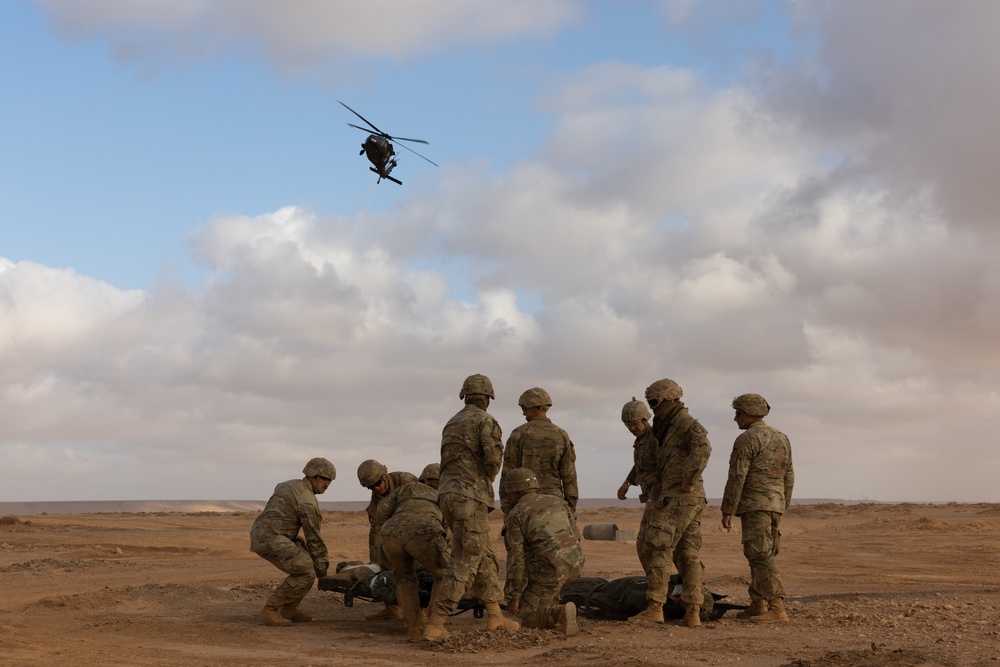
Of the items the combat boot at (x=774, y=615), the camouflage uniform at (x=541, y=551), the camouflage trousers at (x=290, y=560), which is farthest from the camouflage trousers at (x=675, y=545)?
the camouflage trousers at (x=290, y=560)

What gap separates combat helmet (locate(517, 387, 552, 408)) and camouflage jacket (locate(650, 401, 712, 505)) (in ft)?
4.02

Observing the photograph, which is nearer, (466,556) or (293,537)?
(466,556)

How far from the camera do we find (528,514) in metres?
10.8

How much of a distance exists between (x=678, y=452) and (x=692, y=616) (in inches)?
67.9

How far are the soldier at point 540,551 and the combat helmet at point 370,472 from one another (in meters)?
1.46

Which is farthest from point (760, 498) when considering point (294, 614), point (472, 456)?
point (294, 614)

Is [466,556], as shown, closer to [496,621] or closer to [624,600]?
[496,621]

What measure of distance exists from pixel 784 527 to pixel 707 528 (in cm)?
414

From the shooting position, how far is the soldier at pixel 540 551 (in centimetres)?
1066

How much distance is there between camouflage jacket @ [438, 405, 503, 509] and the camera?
10820mm

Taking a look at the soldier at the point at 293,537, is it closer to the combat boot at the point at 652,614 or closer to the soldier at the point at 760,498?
the combat boot at the point at 652,614

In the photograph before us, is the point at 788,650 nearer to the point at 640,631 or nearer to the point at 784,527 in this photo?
the point at 640,631

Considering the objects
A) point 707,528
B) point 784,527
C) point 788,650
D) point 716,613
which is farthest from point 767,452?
point 784,527

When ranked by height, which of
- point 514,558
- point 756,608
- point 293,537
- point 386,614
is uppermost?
point 293,537
